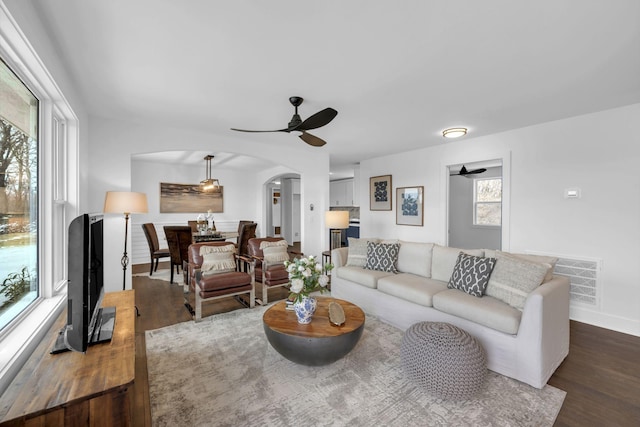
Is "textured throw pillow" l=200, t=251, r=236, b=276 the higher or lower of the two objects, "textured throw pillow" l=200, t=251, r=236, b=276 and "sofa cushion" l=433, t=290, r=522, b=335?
the higher

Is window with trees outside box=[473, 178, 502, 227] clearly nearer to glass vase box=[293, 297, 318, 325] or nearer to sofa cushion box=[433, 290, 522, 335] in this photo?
sofa cushion box=[433, 290, 522, 335]

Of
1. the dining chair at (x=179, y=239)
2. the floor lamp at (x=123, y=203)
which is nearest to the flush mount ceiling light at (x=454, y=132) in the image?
the floor lamp at (x=123, y=203)

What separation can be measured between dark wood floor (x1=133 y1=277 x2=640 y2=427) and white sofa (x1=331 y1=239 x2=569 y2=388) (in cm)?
17

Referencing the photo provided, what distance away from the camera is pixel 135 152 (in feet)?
12.3

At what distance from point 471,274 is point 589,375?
1106 mm

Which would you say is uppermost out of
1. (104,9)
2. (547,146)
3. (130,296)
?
(104,9)

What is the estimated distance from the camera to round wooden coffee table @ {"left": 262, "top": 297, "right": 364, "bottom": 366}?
2.15m

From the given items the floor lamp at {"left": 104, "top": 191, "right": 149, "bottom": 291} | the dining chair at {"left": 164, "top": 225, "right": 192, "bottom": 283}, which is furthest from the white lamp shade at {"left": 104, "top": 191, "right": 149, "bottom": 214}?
the dining chair at {"left": 164, "top": 225, "right": 192, "bottom": 283}

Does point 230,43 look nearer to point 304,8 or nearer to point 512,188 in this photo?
point 304,8

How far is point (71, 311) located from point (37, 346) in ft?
1.50

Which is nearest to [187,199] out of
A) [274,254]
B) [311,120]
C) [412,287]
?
[274,254]

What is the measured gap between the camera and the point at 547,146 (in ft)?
12.1

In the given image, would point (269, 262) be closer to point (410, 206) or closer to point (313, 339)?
point (313, 339)

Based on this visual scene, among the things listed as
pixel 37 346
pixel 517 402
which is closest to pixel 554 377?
pixel 517 402
